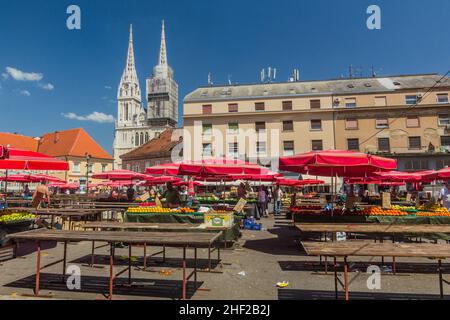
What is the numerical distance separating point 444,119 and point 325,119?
44.4 feet

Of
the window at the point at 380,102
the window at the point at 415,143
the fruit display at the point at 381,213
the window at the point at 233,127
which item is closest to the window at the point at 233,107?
the window at the point at 233,127

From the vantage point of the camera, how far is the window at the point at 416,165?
36.9 m

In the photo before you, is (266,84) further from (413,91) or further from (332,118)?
(413,91)

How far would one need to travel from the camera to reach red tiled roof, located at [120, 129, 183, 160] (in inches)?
2520

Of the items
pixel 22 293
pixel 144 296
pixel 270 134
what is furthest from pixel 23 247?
pixel 270 134

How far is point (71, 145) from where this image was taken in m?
61.6

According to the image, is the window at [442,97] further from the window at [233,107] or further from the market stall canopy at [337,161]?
the market stall canopy at [337,161]

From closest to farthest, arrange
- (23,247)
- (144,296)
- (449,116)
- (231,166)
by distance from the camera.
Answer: (144,296)
(23,247)
(231,166)
(449,116)

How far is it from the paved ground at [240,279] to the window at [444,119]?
37207 mm

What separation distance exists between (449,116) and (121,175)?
126ft

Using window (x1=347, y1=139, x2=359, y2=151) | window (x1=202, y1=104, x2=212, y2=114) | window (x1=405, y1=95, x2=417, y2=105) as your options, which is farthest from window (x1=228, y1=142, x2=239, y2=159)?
window (x1=405, y1=95, x2=417, y2=105)

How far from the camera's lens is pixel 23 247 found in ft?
31.1

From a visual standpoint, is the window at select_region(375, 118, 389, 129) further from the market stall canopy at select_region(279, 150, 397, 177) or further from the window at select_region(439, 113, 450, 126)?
the market stall canopy at select_region(279, 150, 397, 177)

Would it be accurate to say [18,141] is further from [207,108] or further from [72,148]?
[207,108]
